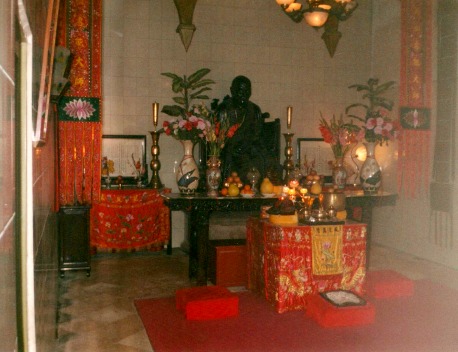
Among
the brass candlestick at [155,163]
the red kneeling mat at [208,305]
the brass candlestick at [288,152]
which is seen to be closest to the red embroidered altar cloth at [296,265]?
the red kneeling mat at [208,305]

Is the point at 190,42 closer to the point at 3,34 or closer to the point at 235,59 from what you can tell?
the point at 235,59

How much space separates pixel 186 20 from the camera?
7.14 meters

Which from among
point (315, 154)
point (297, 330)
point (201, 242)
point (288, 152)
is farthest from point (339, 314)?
point (315, 154)

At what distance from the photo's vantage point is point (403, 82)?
551 cm

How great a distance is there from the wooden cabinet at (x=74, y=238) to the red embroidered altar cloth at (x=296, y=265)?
2000 mm

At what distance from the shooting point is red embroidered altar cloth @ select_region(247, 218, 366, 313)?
4137mm

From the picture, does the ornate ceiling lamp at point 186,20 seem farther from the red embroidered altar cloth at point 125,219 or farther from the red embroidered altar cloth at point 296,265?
the red embroidered altar cloth at point 296,265

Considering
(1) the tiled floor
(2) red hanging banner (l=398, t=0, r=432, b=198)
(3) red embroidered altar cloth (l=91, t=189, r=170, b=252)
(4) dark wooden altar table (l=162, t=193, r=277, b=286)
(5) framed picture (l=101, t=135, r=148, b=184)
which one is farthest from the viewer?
(5) framed picture (l=101, t=135, r=148, b=184)

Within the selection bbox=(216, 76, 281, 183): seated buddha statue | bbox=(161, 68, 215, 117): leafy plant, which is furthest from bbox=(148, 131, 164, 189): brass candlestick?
bbox=(216, 76, 281, 183): seated buddha statue

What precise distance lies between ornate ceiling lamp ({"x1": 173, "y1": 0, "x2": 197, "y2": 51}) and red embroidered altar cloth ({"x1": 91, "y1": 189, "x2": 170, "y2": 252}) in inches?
90.3

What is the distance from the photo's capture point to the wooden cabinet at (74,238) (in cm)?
530

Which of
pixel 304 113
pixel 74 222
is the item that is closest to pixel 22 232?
pixel 74 222

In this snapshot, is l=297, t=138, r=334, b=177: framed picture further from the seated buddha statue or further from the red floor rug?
the red floor rug

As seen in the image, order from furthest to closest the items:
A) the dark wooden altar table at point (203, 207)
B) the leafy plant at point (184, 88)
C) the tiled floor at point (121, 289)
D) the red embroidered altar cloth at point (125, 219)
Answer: the red embroidered altar cloth at point (125, 219)
the leafy plant at point (184, 88)
the dark wooden altar table at point (203, 207)
the tiled floor at point (121, 289)
